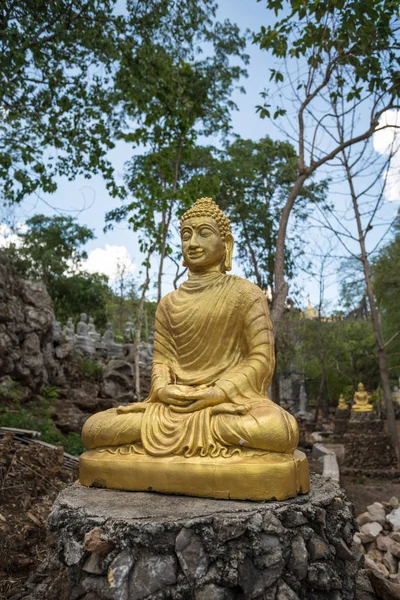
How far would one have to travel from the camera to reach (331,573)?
7.82 ft

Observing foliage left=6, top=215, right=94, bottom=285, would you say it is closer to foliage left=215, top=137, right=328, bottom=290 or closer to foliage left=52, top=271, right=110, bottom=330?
foliage left=52, top=271, right=110, bottom=330

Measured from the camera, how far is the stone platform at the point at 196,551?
7.13 feet

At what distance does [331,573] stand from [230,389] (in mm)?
1109

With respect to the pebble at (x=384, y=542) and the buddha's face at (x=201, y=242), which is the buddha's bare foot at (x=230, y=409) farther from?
the pebble at (x=384, y=542)

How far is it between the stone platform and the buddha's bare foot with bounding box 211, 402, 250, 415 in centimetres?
50

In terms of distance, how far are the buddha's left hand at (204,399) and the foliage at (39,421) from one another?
4.17m

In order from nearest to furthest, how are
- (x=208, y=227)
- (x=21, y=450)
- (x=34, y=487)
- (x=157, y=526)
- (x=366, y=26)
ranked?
1. (x=157, y=526)
2. (x=208, y=227)
3. (x=34, y=487)
4. (x=21, y=450)
5. (x=366, y=26)

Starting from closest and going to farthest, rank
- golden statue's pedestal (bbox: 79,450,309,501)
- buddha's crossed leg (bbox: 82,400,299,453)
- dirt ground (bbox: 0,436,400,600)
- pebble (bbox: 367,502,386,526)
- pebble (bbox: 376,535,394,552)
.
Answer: golden statue's pedestal (bbox: 79,450,309,501), buddha's crossed leg (bbox: 82,400,299,453), dirt ground (bbox: 0,436,400,600), pebble (bbox: 376,535,394,552), pebble (bbox: 367,502,386,526)

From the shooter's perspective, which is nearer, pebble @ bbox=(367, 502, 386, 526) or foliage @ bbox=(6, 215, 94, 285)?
pebble @ bbox=(367, 502, 386, 526)

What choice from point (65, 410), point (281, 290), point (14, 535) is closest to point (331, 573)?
point (14, 535)

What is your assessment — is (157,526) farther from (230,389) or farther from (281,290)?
(281,290)

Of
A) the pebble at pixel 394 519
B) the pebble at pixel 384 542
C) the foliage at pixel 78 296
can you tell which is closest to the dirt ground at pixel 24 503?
the pebble at pixel 394 519

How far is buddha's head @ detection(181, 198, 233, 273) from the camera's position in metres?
3.55

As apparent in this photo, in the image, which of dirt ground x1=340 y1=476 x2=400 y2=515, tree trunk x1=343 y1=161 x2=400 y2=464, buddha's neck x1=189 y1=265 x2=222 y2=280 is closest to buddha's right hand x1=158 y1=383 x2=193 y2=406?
buddha's neck x1=189 y1=265 x2=222 y2=280
